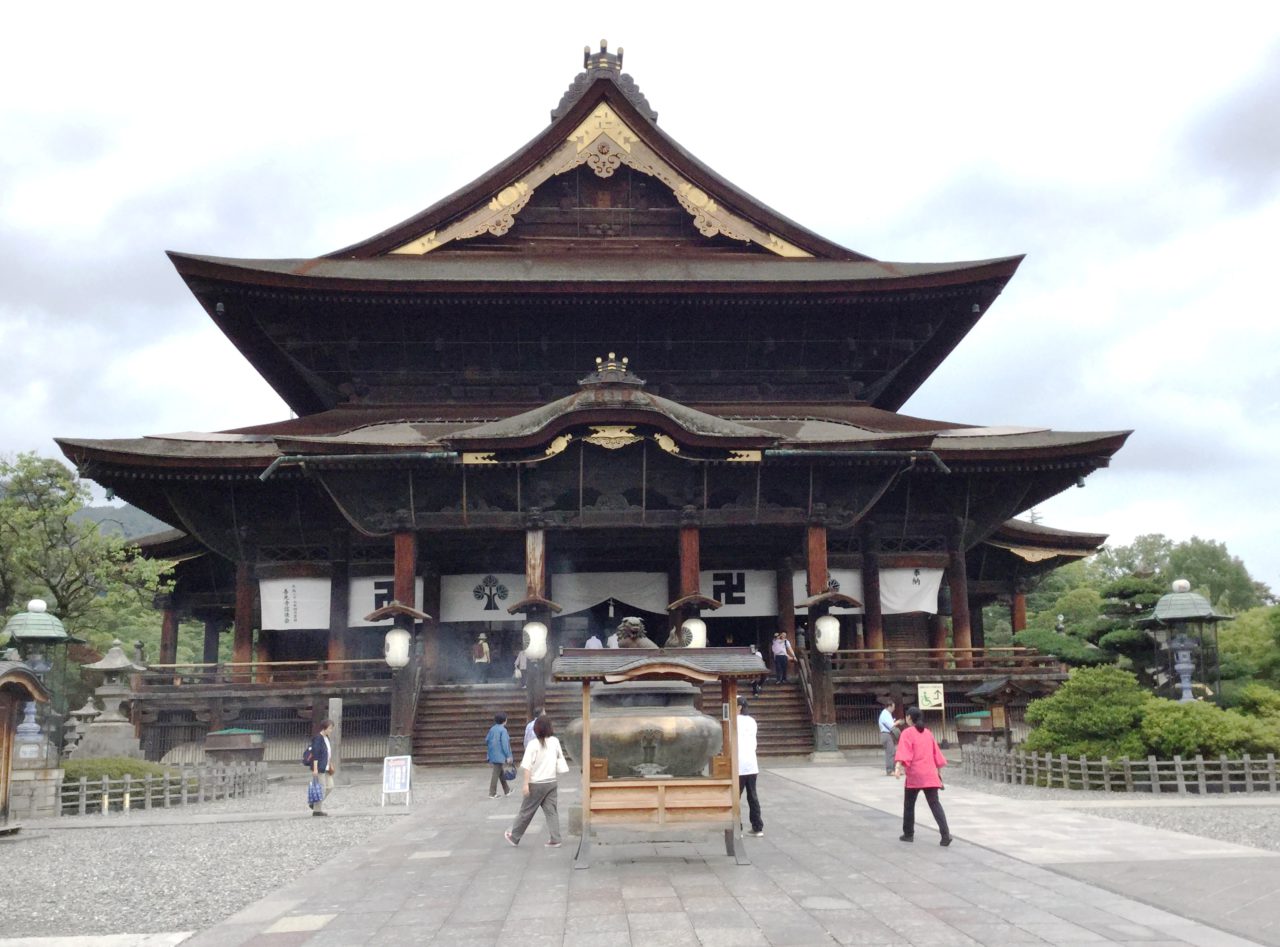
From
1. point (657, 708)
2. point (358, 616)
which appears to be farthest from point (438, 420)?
point (657, 708)

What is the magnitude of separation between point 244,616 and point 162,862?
16375 mm

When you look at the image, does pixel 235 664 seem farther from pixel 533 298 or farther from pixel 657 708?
pixel 657 708

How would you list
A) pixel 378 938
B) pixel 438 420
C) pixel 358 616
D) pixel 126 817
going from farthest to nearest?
pixel 438 420 → pixel 358 616 → pixel 126 817 → pixel 378 938

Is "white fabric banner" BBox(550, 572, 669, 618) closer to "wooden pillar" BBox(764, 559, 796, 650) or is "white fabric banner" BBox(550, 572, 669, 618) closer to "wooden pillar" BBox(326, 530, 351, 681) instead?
"wooden pillar" BBox(764, 559, 796, 650)

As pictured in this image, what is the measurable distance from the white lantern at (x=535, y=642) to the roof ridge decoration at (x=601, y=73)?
61.0 ft

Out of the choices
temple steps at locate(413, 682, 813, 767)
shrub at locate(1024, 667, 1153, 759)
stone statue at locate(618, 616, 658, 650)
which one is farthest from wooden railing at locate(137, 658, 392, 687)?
shrub at locate(1024, 667, 1153, 759)

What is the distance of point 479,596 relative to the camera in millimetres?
27266

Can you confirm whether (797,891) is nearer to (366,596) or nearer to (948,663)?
(948,663)

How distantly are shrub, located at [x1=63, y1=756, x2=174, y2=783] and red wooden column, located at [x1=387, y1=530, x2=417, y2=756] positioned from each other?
4.89 meters

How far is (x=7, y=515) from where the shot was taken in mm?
29859

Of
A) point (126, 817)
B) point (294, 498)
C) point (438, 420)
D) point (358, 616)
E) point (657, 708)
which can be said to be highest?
point (438, 420)

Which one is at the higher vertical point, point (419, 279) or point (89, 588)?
point (419, 279)

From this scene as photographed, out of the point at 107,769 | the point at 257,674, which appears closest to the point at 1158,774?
the point at 107,769

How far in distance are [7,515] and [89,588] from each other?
343 centimetres
